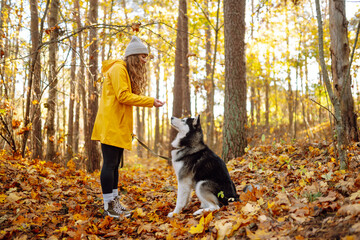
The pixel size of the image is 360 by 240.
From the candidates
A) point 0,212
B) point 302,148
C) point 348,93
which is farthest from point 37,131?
point 348,93

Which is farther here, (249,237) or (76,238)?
(76,238)

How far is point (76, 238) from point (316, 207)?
2.57m

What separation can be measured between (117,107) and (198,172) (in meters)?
1.47

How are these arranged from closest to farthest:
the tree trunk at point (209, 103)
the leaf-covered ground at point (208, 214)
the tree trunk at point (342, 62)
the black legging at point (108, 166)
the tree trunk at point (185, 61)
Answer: the leaf-covered ground at point (208, 214) < the black legging at point (108, 166) < the tree trunk at point (342, 62) < the tree trunk at point (209, 103) < the tree trunk at point (185, 61)

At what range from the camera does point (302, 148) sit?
577 centimetres

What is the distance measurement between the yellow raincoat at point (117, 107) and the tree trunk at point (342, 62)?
4299 millimetres

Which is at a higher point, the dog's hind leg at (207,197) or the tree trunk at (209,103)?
the tree trunk at (209,103)

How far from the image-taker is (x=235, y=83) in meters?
6.77

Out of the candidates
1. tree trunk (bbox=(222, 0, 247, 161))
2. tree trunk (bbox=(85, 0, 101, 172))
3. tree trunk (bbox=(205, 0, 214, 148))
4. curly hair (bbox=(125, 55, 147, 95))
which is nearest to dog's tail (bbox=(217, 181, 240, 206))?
curly hair (bbox=(125, 55, 147, 95))

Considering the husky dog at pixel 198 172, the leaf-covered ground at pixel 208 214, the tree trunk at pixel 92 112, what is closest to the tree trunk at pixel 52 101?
the tree trunk at pixel 92 112

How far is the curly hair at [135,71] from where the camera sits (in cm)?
382

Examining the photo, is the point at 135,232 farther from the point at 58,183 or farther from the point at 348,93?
the point at 348,93

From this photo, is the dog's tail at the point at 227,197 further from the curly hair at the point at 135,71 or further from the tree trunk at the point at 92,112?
the tree trunk at the point at 92,112

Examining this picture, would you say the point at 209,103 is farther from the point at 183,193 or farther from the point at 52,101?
the point at 183,193
